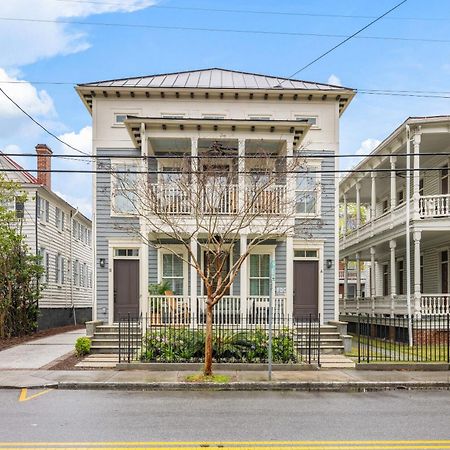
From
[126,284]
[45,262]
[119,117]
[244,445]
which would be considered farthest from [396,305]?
[45,262]

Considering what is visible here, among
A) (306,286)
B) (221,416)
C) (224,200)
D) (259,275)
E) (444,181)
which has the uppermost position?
(444,181)

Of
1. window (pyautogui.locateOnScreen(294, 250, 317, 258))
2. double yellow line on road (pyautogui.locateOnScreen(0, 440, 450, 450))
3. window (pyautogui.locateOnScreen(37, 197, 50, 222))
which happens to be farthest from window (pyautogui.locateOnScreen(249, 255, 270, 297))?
double yellow line on road (pyautogui.locateOnScreen(0, 440, 450, 450))

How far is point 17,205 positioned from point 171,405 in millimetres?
17916

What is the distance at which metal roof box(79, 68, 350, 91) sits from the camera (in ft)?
69.7

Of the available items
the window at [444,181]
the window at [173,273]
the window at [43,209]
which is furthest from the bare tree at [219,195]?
the window at [43,209]

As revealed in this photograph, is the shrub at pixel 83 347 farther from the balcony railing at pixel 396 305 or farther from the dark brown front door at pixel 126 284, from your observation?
the balcony railing at pixel 396 305

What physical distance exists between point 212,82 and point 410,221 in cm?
917

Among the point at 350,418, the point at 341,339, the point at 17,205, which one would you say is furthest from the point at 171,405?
the point at 17,205

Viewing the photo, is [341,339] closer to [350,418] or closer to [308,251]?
[308,251]

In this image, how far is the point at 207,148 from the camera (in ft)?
64.5

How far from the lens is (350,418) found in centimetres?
870

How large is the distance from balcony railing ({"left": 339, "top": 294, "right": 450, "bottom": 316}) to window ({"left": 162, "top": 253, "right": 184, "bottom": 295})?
822cm

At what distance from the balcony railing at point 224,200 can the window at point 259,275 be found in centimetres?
275

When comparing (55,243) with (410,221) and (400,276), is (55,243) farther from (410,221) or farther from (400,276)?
(410,221)
